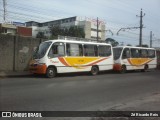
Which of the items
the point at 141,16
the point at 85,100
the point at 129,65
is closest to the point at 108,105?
the point at 85,100

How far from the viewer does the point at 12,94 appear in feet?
37.5

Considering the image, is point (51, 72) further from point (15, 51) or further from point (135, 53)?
point (135, 53)

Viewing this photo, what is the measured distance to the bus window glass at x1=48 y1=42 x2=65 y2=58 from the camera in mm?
19500

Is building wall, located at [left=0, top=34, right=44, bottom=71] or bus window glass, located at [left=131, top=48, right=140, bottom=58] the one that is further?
bus window glass, located at [left=131, top=48, right=140, bottom=58]

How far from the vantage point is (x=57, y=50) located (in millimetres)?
19922

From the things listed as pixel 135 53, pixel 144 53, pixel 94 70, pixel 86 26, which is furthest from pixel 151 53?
pixel 86 26

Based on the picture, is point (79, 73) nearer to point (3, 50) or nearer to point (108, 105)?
point (3, 50)

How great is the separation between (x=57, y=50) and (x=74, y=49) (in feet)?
5.92

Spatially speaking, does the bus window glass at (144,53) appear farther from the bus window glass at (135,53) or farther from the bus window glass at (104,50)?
the bus window glass at (104,50)

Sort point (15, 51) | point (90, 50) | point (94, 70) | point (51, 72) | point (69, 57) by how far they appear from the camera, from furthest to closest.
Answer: point (94, 70) < point (90, 50) < point (15, 51) < point (69, 57) < point (51, 72)

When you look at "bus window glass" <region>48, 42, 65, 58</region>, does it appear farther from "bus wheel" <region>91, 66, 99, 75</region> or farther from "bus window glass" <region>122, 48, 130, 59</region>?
"bus window glass" <region>122, 48, 130, 59</region>

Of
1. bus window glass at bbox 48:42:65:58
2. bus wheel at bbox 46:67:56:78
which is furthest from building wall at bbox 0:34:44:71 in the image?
bus wheel at bbox 46:67:56:78

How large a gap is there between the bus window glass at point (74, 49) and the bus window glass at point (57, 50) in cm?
52

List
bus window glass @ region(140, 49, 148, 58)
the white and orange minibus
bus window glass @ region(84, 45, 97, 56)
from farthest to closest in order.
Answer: bus window glass @ region(140, 49, 148, 58), bus window glass @ region(84, 45, 97, 56), the white and orange minibus
